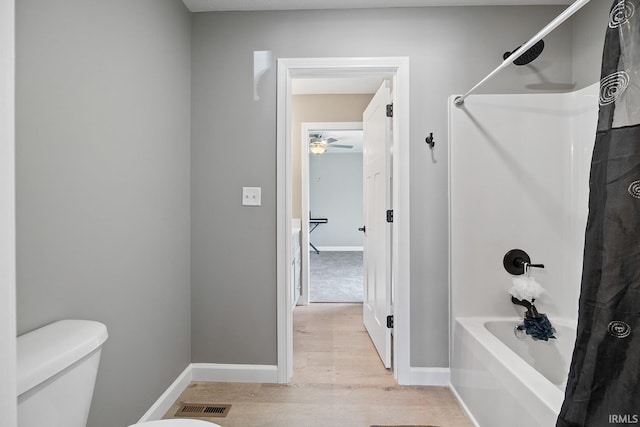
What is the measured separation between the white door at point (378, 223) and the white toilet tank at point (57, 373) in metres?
A: 1.75

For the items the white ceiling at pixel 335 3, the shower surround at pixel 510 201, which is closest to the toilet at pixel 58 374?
the shower surround at pixel 510 201

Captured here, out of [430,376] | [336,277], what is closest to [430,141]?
[430,376]

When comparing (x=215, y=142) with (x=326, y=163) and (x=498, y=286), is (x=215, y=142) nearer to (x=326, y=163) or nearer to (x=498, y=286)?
(x=498, y=286)

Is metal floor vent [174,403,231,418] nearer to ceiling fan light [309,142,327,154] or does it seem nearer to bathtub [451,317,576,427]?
bathtub [451,317,576,427]

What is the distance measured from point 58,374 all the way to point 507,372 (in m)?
1.61

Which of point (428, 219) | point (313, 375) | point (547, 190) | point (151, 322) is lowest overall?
point (313, 375)

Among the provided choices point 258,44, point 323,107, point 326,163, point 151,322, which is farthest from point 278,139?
point 326,163

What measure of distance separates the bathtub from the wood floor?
192 millimetres

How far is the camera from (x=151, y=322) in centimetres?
175

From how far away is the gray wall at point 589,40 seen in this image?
1.94 meters

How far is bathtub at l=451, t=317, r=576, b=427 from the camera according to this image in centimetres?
130

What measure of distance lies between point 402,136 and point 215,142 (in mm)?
1203

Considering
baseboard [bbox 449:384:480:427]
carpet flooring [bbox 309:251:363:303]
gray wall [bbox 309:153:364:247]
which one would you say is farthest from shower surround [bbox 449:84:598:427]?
gray wall [bbox 309:153:364:247]

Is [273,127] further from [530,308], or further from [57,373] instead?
[530,308]
